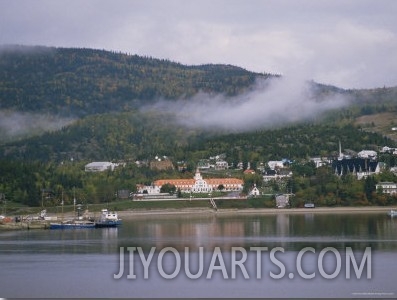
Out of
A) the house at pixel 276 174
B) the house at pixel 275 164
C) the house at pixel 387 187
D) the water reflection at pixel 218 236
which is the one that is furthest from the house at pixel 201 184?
the water reflection at pixel 218 236

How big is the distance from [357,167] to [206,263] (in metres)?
78.5

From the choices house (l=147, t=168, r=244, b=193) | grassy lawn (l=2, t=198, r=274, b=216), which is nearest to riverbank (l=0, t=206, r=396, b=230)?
grassy lawn (l=2, t=198, r=274, b=216)

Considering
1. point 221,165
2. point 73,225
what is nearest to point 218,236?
point 73,225

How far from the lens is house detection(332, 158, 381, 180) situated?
11806 centimetres

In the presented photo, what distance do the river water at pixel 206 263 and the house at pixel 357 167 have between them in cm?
5171

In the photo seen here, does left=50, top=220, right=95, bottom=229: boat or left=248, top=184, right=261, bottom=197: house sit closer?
left=50, top=220, right=95, bottom=229: boat

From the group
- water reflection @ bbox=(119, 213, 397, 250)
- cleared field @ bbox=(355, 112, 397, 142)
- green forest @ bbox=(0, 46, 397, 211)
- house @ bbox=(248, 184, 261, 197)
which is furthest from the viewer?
cleared field @ bbox=(355, 112, 397, 142)

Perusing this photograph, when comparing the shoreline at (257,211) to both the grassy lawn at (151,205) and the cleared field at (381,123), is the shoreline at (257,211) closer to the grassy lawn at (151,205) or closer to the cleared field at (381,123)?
the grassy lawn at (151,205)

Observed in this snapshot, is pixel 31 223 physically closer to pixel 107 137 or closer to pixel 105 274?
pixel 105 274

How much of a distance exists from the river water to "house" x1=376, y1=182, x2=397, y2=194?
38.8m

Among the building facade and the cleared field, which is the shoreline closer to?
the building facade

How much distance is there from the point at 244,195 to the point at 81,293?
244ft

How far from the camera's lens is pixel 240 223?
7731cm

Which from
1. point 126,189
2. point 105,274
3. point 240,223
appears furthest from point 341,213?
point 105,274
